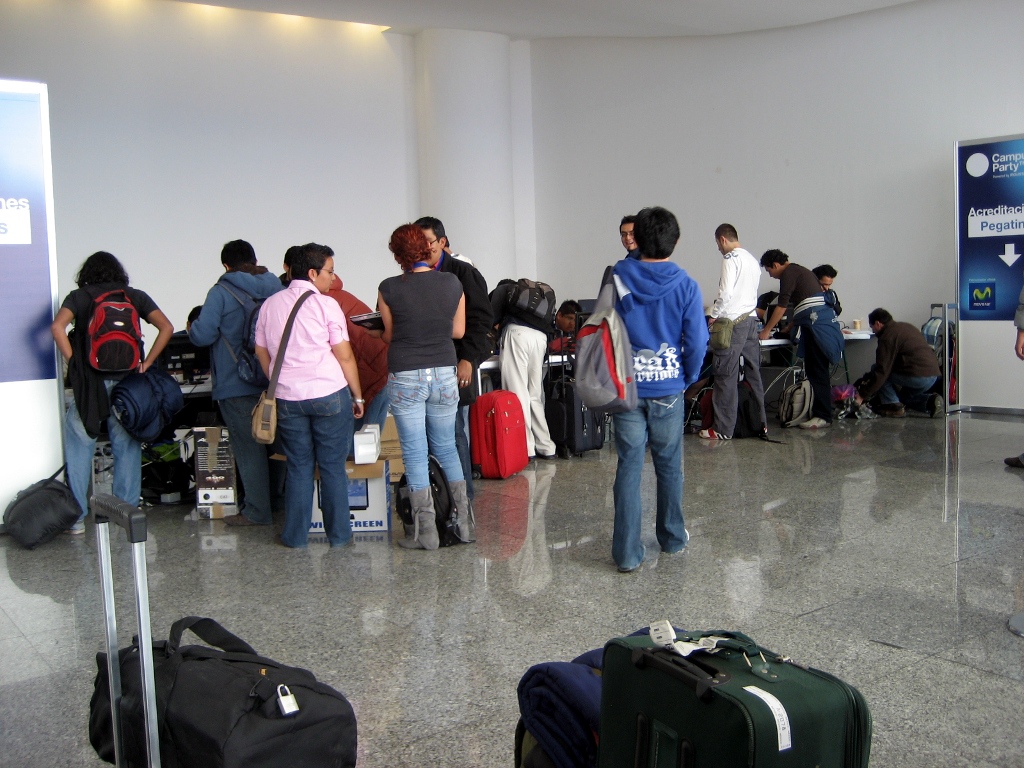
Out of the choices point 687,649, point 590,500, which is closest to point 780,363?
point 590,500

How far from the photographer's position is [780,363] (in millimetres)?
9945

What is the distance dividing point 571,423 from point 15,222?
12.4 ft

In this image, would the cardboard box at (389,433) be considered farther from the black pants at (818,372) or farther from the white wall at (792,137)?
the white wall at (792,137)

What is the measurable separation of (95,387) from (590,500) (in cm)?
279

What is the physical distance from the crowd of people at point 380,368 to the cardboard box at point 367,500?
0.73 feet

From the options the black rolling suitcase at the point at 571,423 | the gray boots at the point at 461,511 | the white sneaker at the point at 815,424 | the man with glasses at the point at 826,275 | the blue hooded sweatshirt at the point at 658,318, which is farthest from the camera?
the man with glasses at the point at 826,275

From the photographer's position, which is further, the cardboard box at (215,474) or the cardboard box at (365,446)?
the cardboard box at (215,474)

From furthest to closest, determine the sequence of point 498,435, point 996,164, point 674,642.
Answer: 1. point 996,164
2. point 498,435
3. point 674,642

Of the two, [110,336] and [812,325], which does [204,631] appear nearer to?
[110,336]

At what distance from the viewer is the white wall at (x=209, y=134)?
8820 millimetres

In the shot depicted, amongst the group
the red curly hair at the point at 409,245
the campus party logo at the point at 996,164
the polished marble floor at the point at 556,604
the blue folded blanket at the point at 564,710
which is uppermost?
the campus party logo at the point at 996,164

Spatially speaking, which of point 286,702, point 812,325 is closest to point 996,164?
point 812,325

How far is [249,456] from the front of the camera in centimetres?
525

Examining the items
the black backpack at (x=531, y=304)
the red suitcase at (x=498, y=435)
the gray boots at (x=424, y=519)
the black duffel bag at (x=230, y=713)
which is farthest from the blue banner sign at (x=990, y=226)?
the black duffel bag at (x=230, y=713)
